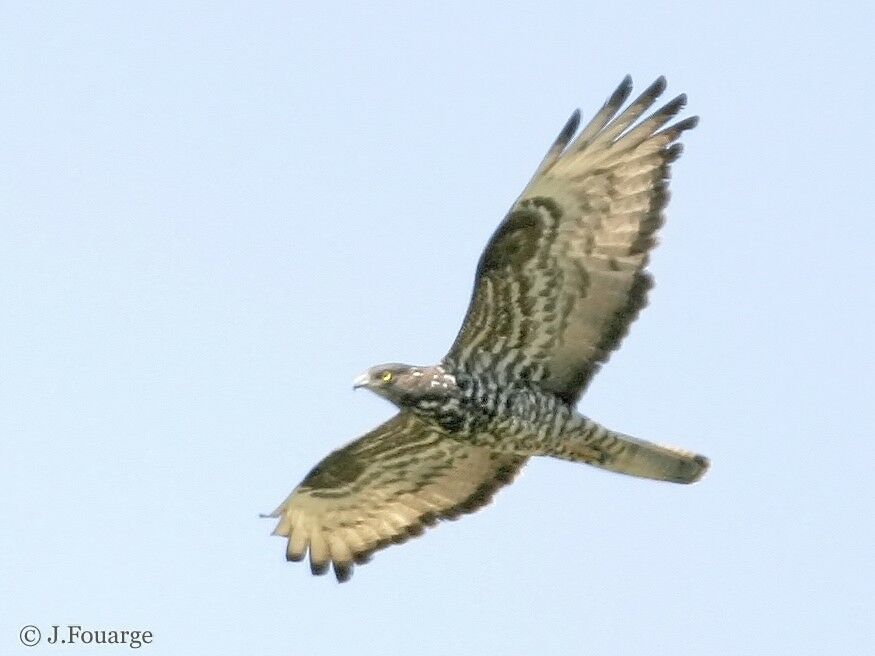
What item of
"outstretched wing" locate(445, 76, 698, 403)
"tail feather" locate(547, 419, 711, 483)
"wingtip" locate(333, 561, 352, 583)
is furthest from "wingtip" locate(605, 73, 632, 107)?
"wingtip" locate(333, 561, 352, 583)

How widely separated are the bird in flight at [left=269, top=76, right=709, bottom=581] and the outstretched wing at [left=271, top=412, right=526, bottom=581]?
754mm

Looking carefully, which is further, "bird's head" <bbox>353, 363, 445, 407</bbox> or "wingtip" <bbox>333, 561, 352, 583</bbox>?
"wingtip" <bbox>333, 561, 352, 583</bbox>

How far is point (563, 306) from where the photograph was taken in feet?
49.2

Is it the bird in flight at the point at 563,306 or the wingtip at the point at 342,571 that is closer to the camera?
the bird in flight at the point at 563,306

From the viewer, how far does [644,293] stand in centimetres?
1492

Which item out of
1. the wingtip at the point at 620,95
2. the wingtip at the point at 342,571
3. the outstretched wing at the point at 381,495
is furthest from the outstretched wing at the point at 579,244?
the wingtip at the point at 342,571

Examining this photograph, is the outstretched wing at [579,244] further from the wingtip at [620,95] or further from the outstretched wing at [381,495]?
the outstretched wing at [381,495]

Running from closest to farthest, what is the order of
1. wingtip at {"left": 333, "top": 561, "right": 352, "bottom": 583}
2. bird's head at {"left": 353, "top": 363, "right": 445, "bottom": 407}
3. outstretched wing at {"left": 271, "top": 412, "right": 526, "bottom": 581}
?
bird's head at {"left": 353, "top": 363, "right": 445, "bottom": 407}, outstretched wing at {"left": 271, "top": 412, "right": 526, "bottom": 581}, wingtip at {"left": 333, "top": 561, "right": 352, "bottom": 583}

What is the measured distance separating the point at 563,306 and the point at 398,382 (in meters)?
1.36

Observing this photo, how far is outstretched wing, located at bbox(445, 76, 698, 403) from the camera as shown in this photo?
1470 cm

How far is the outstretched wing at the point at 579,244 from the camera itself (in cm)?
1470

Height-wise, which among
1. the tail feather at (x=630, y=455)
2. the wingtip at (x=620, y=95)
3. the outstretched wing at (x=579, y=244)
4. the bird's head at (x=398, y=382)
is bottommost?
the tail feather at (x=630, y=455)

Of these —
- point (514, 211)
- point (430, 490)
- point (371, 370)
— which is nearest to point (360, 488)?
point (430, 490)

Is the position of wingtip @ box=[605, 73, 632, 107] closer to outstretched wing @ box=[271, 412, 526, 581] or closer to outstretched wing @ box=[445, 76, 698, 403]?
outstretched wing @ box=[445, 76, 698, 403]
